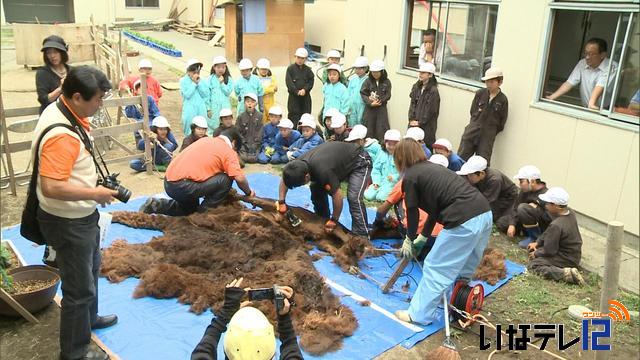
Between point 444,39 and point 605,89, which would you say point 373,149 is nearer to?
point 444,39

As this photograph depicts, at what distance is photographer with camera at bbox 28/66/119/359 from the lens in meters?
2.95

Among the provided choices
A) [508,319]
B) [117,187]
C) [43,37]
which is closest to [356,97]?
[508,319]

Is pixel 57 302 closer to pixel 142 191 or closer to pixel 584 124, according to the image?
pixel 142 191

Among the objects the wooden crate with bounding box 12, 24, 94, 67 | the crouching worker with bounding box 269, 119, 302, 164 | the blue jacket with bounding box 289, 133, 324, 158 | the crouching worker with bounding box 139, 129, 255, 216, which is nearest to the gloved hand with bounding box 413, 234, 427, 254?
the crouching worker with bounding box 139, 129, 255, 216

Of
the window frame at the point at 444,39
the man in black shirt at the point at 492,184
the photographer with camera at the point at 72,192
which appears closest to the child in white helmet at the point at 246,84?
the window frame at the point at 444,39

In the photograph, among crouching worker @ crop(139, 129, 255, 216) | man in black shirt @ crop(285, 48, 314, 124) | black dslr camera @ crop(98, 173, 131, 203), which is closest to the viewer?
black dslr camera @ crop(98, 173, 131, 203)

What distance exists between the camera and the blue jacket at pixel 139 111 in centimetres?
838

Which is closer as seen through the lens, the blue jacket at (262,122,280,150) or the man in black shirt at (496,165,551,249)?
the man in black shirt at (496,165,551,249)

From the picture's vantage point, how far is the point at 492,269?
5.14 meters

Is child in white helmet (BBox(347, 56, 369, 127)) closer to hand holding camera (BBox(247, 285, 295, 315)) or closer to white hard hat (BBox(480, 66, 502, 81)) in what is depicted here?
white hard hat (BBox(480, 66, 502, 81))

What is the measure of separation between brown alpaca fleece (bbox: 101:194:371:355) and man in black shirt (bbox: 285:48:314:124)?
11.9 ft

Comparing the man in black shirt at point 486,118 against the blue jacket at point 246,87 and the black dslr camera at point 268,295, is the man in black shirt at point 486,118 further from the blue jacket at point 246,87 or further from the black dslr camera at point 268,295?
the black dslr camera at point 268,295

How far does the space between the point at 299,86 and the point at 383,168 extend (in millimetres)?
2753

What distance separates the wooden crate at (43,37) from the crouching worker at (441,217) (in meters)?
13.6
